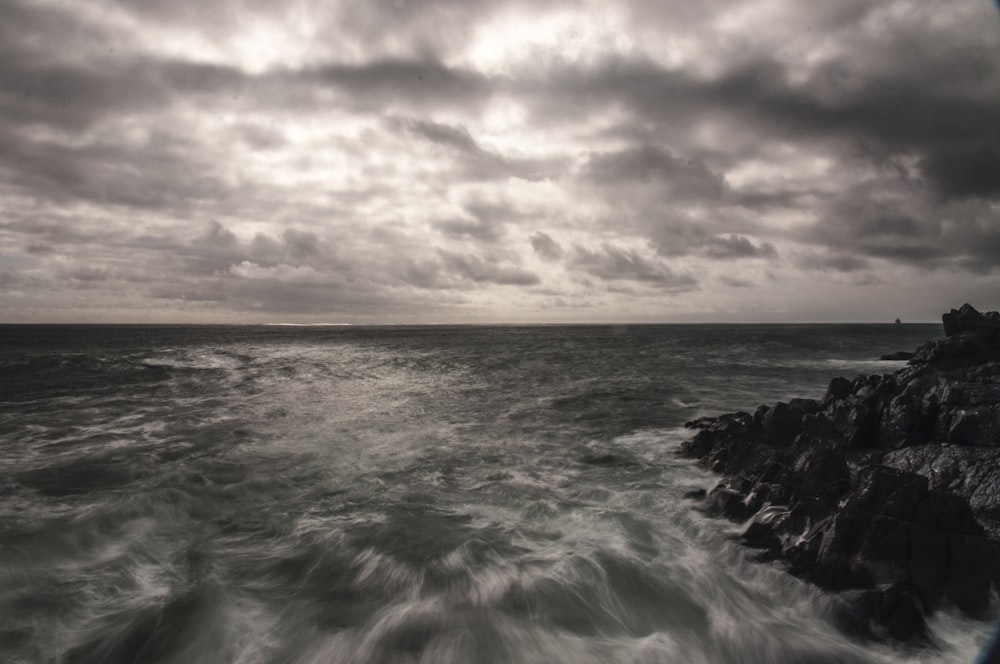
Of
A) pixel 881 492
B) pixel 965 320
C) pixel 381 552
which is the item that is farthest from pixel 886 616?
pixel 965 320

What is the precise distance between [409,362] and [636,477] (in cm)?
3494

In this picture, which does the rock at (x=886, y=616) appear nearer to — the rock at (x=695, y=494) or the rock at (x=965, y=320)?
the rock at (x=695, y=494)

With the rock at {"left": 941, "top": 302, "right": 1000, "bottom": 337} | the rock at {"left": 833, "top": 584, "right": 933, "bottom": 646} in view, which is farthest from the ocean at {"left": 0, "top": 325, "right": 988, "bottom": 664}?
the rock at {"left": 941, "top": 302, "right": 1000, "bottom": 337}

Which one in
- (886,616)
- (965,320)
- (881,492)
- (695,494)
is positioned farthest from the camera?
(965,320)

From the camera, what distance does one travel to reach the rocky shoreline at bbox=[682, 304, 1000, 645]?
589 centimetres

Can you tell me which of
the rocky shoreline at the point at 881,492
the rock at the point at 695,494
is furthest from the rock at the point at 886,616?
the rock at the point at 695,494

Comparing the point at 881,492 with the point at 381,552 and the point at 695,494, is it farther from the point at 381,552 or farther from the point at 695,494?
the point at 381,552

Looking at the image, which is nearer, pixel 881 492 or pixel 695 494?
pixel 881 492

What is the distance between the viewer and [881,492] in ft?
21.7

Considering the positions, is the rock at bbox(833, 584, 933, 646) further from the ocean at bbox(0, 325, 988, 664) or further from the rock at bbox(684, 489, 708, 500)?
the rock at bbox(684, 489, 708, 500)

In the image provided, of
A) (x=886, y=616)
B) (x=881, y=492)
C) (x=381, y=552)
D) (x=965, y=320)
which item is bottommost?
(x=381, y=552)

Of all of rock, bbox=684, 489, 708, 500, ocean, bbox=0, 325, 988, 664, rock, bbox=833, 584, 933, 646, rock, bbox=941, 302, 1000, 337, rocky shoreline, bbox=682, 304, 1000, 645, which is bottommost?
ocean, bbox=0, 325, 988, 664

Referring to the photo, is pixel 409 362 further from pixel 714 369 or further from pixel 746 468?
pixel 746 468

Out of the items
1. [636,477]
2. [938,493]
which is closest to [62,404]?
[636,477]
